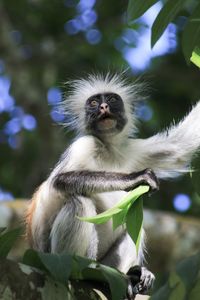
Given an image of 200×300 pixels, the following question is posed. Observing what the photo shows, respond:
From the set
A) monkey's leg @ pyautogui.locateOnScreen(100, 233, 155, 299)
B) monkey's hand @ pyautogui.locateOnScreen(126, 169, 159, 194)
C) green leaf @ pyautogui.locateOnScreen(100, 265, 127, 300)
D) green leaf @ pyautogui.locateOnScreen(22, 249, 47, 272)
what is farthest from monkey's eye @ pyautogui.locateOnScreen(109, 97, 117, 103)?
green leaf @ pyautogui.locateOnScreen(100, 265, 127, 300)

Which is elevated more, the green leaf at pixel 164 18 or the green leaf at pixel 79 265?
the green leaf at pixel 164 18

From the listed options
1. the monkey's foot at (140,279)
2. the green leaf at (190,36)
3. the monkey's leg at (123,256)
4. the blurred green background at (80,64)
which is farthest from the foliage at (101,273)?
the blurred green background at (80,64)

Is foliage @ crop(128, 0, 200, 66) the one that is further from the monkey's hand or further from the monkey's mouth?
the monkey's mouth

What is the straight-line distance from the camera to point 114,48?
539 inches

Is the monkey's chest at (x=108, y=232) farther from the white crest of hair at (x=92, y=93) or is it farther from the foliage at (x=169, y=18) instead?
the foliage at (x=169, y=18)

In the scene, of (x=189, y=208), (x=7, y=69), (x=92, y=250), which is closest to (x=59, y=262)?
(x=92, y=250)

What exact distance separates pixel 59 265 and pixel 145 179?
1.44 metres

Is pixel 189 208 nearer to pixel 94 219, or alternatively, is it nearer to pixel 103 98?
pixel 103 98

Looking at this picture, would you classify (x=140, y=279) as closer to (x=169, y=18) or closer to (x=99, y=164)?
(x=99, y=164)

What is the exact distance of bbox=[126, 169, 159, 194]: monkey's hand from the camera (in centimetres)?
484

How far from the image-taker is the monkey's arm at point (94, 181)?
17.3 feet

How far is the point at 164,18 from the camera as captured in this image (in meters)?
3.49

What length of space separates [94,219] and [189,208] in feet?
30.1

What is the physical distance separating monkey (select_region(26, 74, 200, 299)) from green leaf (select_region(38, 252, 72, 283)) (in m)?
1.24
